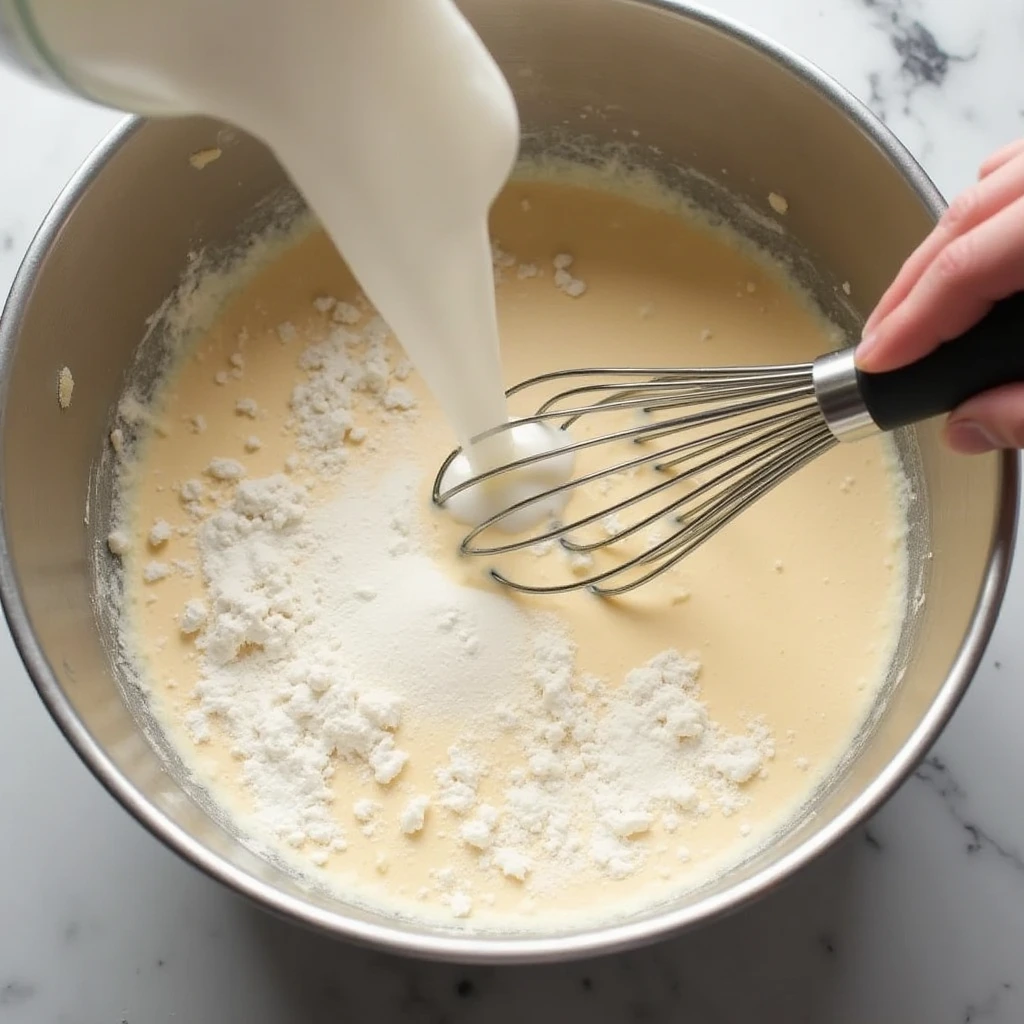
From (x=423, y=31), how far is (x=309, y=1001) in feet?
3.33

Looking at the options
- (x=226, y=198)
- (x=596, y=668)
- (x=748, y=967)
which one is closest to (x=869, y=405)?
(x=596, y=668)

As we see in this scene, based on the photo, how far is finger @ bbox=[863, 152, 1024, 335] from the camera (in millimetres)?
953

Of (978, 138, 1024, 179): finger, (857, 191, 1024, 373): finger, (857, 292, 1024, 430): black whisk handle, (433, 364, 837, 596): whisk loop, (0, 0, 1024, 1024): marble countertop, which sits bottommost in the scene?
(0, 0, 1024, 1024): marble countertop

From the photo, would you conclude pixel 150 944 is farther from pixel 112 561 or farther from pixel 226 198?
pixel 226 198

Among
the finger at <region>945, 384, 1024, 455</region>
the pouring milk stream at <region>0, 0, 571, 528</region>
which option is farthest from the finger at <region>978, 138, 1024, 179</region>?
the pouring milk stream at <region>0, 0, 571, 528</region>

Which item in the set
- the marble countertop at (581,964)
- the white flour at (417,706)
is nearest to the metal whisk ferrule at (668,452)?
the white flour at (417,706)

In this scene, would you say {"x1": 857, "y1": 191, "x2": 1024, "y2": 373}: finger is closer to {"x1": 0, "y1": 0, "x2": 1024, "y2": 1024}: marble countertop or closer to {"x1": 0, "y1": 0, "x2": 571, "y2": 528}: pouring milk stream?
{"x1": 0, "y1": 0, "x2": 571, "y2": 528}: pouring milk stream

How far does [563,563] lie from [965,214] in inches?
25.6

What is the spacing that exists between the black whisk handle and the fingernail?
0.02m

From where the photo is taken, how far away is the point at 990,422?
0.96 m

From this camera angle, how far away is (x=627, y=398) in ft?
4.90

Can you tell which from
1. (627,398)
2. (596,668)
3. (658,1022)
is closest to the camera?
(658,1022)

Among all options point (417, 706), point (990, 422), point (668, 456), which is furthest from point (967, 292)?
point (417, 706)

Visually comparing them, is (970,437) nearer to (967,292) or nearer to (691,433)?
(967,292)
